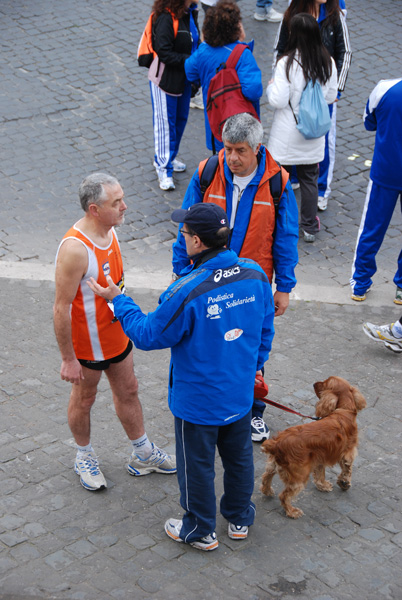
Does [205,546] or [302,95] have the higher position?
[302,95]

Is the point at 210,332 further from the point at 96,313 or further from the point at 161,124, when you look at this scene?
the point at 161,124

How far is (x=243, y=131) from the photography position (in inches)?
181

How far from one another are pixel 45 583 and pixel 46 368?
2149 mm

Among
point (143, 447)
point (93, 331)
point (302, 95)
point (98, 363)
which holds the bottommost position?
point (143, 447)

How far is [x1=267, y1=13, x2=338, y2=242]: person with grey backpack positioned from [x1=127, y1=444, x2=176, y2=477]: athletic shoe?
357cm

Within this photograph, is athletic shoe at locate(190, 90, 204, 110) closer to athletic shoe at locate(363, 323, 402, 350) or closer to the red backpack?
the red backpack

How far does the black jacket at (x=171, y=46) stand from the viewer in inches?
305

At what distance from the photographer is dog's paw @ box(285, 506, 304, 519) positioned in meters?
4.48

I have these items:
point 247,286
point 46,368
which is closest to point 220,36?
point 46,368

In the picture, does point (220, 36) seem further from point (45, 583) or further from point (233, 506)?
point (45, 583)

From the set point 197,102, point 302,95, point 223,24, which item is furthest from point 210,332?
point 197,102

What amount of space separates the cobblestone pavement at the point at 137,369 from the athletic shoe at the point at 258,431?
0.21 m

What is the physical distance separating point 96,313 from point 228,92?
147 inches

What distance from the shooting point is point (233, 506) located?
4266mm
